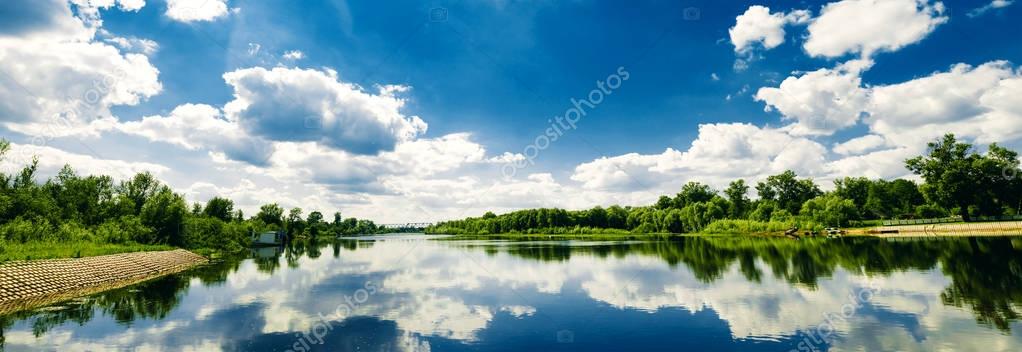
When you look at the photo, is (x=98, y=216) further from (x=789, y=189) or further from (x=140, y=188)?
(x=789, y=189)

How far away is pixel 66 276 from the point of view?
99.7 feet

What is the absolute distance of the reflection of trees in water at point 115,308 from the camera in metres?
19.6

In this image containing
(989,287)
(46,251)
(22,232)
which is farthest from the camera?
(22,232)

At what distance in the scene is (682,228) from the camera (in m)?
145

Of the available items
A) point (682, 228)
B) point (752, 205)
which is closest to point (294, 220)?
point (682, 228)

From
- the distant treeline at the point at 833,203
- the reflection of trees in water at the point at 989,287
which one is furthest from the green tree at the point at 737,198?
the reflection of trees in water at the point at 989,287

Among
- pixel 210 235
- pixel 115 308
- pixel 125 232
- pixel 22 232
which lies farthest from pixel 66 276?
pixel 210 235

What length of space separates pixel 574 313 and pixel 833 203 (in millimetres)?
104410

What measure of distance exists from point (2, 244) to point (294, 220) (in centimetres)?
14132

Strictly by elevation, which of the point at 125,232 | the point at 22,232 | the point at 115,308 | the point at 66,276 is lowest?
the point at 115,308

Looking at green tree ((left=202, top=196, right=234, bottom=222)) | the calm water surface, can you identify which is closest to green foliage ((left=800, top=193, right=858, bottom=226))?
the calm water surface

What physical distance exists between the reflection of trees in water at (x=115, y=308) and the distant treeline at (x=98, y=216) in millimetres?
13195

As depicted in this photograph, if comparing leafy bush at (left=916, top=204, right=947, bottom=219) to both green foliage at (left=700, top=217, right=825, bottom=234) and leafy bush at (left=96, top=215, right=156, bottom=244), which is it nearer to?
green foliage at (left=700, top=217, right=825, bottom=234)

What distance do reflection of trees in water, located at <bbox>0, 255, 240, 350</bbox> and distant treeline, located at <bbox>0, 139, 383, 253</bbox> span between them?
43.3 feet
